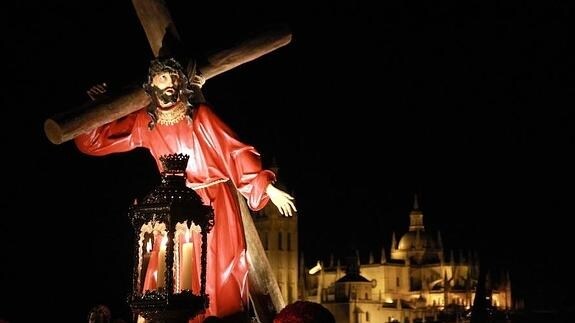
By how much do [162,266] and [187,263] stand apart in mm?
285

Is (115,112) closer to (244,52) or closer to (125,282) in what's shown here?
(244,52)

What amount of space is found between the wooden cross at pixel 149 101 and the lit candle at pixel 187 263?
4.24 ft

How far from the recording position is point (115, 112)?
734 centimetres

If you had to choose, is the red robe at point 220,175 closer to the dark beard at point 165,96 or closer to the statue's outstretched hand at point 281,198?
the statue's outstretched hand at point 281,198

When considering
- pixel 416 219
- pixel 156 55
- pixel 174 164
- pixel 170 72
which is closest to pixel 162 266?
pixel 174 164

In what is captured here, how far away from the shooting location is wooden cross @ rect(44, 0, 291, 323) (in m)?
7.17

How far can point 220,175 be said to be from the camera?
24.5ft

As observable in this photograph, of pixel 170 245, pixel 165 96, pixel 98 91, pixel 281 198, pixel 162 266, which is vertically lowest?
pixel 162 266

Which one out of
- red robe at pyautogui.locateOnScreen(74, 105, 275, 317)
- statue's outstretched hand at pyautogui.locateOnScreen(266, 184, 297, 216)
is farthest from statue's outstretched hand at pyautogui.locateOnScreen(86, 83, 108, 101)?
statue's outstretched hand at pyautogui.locateOnScreen(266, 184, 297, 216)

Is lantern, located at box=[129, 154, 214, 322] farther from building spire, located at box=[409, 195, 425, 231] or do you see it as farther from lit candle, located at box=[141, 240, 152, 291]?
building spire, located at box=[409, 195, 425, 231]

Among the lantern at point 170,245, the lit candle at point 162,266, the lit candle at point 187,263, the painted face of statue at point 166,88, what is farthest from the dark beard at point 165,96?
the lit candle at point 162,266

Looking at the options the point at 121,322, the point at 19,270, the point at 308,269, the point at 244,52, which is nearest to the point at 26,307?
the point at 19,270

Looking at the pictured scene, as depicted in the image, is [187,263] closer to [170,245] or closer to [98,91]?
[170,245]

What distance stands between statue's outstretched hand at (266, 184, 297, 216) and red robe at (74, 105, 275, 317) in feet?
0.23
